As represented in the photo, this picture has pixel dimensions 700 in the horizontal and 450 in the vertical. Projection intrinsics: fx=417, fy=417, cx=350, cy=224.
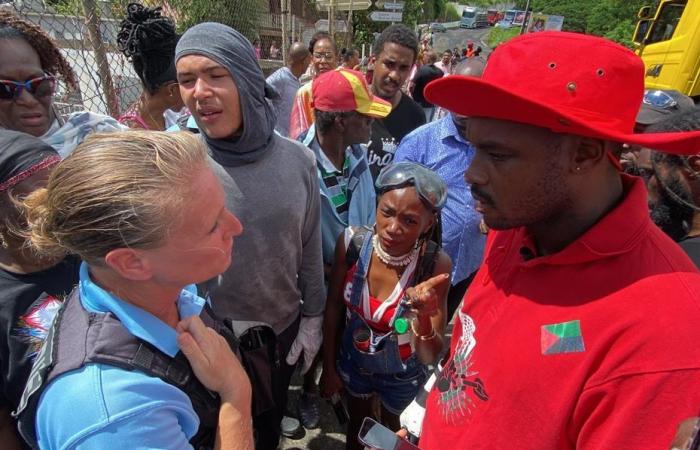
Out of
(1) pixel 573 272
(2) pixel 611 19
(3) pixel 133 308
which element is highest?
(1) pixel 573 272

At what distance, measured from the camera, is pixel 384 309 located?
195cm

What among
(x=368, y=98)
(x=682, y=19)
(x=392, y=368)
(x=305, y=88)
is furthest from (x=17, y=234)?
(x=682, y=19)

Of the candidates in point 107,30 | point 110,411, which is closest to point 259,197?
point 110,411

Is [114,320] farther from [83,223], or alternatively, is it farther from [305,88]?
[305,88]

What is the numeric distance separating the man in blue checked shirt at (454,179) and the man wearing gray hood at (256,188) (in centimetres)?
88

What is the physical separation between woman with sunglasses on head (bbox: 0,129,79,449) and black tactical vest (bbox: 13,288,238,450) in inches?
13.0

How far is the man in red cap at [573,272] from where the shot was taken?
0.79m

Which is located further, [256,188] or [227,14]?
[227,14]

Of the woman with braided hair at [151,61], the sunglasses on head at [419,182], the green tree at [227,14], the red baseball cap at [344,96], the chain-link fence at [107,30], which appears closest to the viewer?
the sunglasses on head at [419,182]

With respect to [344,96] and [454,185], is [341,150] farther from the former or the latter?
[454,185]

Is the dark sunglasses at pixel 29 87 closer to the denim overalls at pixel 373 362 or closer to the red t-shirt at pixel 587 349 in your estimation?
the denim overalls at pixel 373 362

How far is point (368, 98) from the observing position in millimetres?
2520

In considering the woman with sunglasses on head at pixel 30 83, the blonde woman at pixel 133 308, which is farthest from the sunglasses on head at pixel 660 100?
the woman with sunglasses on head at pixel 30 83

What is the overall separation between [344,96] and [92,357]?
193cm
